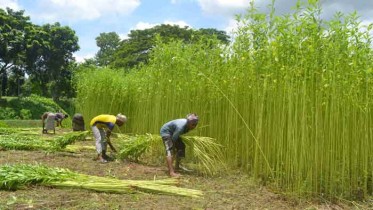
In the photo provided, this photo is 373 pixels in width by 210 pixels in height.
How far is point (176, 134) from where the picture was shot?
516 cm

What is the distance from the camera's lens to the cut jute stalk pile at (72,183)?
156 inches

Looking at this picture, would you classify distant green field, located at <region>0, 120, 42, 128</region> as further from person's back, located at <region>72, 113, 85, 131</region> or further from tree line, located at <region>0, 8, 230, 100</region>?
person's back, located at <region>72, 113, 85, 131</region>

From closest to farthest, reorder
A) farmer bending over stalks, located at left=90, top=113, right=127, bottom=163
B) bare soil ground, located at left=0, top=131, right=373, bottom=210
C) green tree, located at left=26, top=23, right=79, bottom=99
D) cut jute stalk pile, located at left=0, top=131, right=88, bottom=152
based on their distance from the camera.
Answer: bare soil ground, located at left=0, top=131, right=373, bottom=210 < farmer bending over stalks, located at left=90, top=113, right=127, bottom=163 < cut jute stalk pile, located at left=0, top=131, right=88, bottom=152 < green tree, located at left=26, top=23, right=79, bottom=99

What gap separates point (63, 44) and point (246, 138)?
21.0 metres

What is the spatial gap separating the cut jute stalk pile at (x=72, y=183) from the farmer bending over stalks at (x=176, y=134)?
0.90 m

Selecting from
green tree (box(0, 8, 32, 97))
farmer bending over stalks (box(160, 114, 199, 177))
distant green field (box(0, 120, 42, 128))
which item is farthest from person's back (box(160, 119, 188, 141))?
green tree (box(0, 8, 32, 97))

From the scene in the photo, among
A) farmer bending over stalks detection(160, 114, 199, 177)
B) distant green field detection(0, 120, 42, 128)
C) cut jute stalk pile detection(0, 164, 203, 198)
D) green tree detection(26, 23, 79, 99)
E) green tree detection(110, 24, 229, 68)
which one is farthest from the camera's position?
green tree detection(110, 24, 229, 68)

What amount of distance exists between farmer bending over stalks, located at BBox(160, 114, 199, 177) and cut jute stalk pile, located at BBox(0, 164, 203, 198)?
90 cm

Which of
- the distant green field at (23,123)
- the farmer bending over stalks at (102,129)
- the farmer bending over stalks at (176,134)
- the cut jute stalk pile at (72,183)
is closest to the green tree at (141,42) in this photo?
the distant green field at (23,123)

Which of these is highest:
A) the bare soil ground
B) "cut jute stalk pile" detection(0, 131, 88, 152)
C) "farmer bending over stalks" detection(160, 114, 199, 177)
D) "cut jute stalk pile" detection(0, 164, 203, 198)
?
"farmer bending over stalks" detection(160, 114, 199, 177)

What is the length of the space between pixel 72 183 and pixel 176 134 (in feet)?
5.83

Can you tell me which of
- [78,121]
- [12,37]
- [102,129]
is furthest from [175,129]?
[12,37]

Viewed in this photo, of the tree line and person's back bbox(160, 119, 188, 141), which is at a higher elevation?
the tree line

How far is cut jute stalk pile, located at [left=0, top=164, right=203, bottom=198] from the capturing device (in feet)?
13.0
